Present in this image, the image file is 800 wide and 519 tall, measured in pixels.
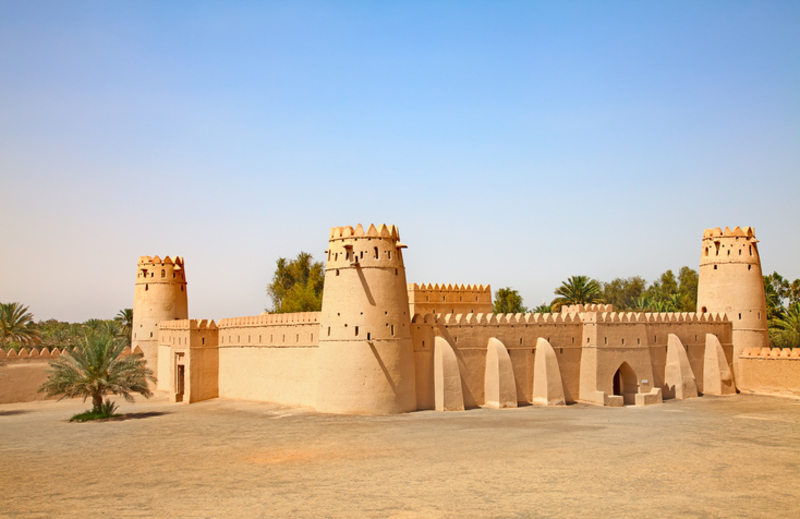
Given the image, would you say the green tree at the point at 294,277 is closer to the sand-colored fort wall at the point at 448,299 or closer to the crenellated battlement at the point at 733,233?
the sand-colored fort wall at the point at 448,299

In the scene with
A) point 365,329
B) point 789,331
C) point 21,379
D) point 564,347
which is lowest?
point 21,379

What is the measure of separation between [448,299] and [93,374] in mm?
18920

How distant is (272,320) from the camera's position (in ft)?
99.3

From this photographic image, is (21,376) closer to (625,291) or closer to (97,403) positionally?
(97,403)

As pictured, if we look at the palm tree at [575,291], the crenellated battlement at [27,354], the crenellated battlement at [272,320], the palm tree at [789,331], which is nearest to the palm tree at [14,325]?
the crenellated battlement at [27,354]

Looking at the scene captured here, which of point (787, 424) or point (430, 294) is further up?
point (430, 294)

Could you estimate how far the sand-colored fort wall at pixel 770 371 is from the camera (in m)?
30.3

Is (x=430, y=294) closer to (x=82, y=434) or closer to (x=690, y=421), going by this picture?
(x=690, y=421)

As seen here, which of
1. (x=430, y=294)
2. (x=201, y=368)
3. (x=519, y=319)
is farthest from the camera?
(x=430, y=294)

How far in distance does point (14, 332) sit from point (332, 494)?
108 ft

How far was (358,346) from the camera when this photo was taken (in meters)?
25.9

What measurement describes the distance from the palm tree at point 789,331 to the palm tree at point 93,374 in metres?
34.6

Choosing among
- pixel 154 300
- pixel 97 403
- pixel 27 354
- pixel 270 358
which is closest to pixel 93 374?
pixel 97 403

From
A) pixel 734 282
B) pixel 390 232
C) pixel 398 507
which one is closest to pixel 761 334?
pixel 734 282
